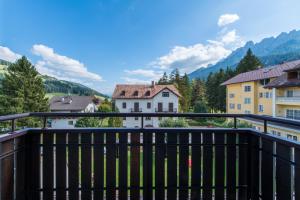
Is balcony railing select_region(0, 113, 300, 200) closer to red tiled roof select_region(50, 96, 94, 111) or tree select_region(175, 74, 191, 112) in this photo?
red tiled roof select_region(50, 96, 94, 111)

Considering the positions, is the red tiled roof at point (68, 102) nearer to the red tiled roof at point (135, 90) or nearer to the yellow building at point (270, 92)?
the red tiled roof at point (135, 90)

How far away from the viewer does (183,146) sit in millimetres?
1876

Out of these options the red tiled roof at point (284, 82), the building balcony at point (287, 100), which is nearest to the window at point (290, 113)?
the building balcony at point (287, 100)

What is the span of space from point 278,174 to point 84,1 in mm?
11386

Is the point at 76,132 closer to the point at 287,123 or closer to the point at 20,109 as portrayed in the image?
the point at 287,123

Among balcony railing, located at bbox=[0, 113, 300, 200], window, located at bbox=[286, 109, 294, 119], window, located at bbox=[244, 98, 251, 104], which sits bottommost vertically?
window, located at bbox=[286, 109, 294, 119]

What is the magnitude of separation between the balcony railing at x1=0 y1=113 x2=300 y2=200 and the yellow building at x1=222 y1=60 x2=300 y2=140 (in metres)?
12.5

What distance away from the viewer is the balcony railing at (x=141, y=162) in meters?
1.82

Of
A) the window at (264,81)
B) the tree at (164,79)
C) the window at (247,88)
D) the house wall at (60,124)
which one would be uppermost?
the tree at (164,79)

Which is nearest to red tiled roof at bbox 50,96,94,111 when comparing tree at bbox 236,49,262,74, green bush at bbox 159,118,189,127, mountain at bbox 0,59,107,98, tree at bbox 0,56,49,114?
mountain at bbox 0,59,107,98

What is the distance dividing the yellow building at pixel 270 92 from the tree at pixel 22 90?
18.0 m

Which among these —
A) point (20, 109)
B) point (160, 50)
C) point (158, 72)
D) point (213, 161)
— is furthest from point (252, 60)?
point (213, 161)

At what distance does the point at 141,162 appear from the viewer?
6.09ft

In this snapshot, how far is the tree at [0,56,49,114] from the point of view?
1809 centimetres
